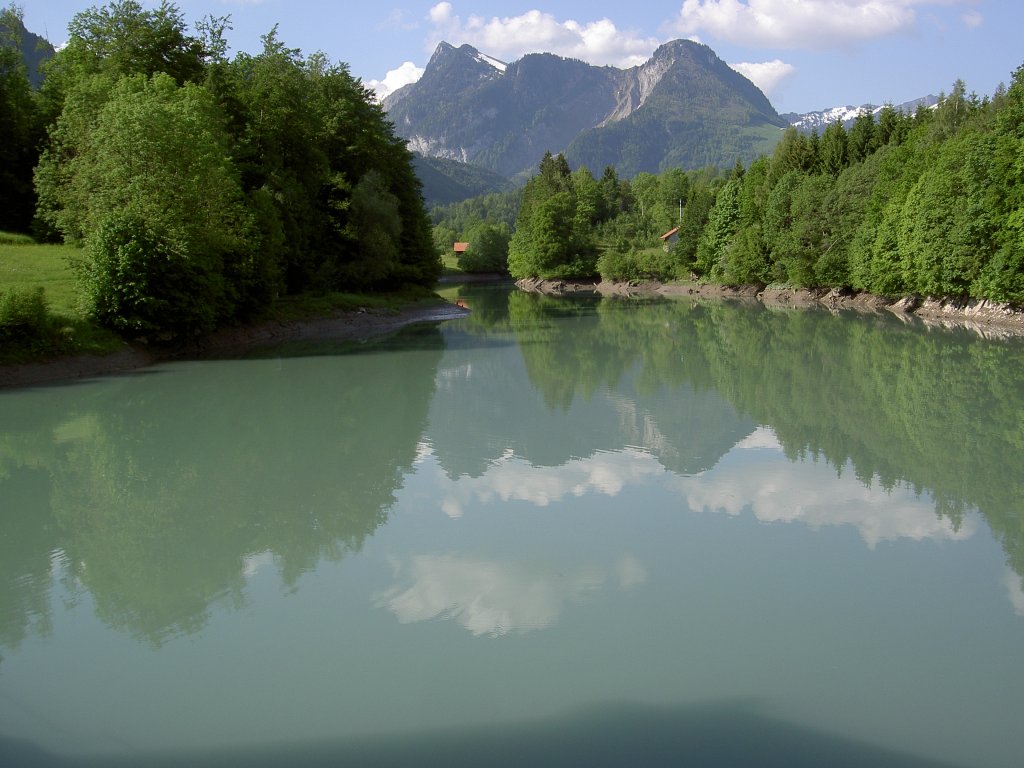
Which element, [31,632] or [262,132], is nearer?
[31,632]

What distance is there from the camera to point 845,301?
66.3 meters

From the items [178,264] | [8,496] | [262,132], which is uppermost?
[262,132]

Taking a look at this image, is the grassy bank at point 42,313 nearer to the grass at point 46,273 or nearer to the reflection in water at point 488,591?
the grass at point 46,273

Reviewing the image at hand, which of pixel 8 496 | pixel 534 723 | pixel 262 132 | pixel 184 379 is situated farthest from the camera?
pixel 262 132

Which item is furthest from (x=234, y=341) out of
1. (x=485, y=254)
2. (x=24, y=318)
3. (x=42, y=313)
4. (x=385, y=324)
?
(x=485, y=254)

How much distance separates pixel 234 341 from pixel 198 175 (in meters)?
7.89

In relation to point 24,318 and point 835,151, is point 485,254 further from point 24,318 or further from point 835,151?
point 24,318

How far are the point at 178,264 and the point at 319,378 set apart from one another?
297 inches

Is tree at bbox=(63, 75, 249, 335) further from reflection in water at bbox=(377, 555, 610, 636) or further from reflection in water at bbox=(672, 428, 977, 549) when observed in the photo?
reflection in water at bbox=(377, 555, 610, 636)

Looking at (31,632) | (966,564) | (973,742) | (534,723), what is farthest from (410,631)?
(966,564)

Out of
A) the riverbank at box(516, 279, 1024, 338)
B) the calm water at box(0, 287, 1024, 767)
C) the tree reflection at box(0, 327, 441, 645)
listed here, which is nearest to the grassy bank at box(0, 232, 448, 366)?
the tree reflection at box(0, 327, 441, 645)

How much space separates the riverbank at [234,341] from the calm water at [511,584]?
11.6 ft

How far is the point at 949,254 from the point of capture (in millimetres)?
48406

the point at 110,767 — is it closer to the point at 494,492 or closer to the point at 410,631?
the point at 410,631
